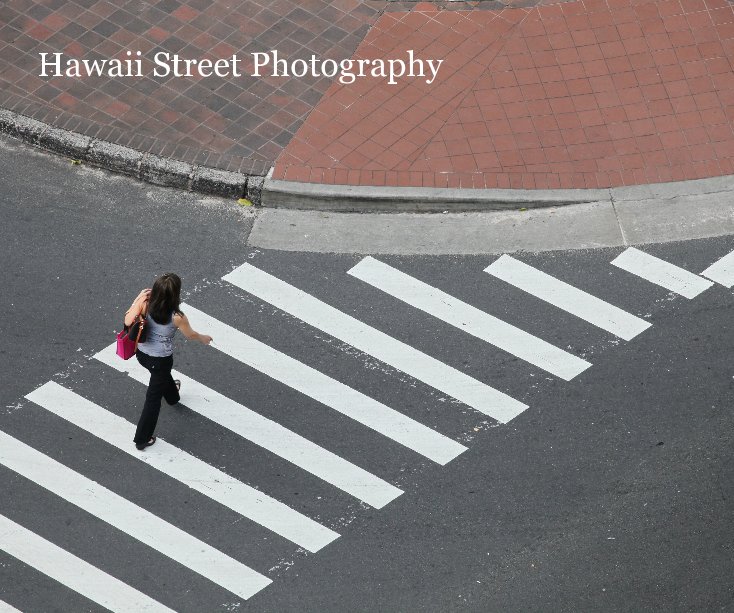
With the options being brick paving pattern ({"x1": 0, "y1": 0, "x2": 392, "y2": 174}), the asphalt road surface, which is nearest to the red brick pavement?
brick paving pattern ({"x1": 0, "y1": 0, "x2": 392, "y2": 174})

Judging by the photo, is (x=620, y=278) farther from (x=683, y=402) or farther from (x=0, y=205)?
(x=0, y=205)

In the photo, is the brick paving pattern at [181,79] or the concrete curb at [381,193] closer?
the concrete curb at [381,193]

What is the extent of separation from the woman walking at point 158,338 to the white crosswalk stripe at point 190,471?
0.60ft

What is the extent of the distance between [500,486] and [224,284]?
3287 millimetres

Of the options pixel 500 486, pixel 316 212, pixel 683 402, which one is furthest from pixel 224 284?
pixel 683 402

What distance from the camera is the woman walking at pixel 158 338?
1002 cm

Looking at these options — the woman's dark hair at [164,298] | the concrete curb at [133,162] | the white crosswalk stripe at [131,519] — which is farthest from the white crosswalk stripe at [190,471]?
the concrete curb at [133,162]

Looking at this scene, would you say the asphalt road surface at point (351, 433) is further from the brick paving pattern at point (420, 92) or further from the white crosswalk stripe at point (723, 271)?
the brick paving pattern at point (420, 92)

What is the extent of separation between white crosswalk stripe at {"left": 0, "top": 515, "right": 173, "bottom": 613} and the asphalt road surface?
3 cm

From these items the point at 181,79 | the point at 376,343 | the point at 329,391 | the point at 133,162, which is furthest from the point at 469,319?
the point at 181,79

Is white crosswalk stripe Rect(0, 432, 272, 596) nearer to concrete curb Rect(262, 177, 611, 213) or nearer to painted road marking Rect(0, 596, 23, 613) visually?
painted road marking Rect(0, 596, 23, 613)

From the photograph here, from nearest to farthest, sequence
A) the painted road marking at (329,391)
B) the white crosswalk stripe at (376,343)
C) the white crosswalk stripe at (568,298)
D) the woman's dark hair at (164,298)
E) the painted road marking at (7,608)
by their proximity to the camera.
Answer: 1. the painted road marking at (7,608)
2. the woman's dark hair at (164,298)
3. the painted road marking at (329,391)
4. the white crosswalk stripe at (376,343)
5. the white crosswalk stripe at (568,298)

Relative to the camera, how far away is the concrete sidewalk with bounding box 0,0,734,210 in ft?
42.8

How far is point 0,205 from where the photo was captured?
42.4ft
